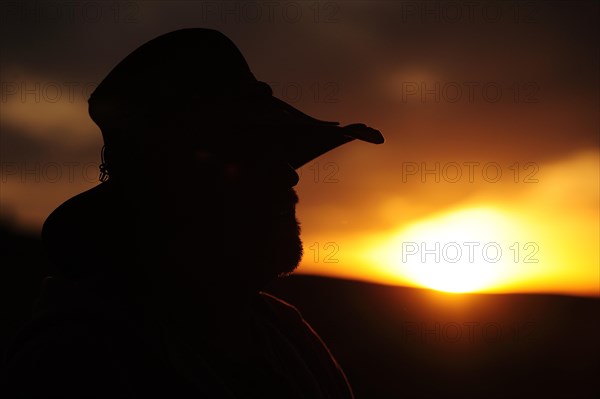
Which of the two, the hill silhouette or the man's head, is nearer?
the man's head

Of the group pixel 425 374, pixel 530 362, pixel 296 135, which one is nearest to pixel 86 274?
pixel 296 135

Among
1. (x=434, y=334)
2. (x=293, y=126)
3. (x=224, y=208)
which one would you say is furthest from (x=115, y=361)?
(x=434, y=334)

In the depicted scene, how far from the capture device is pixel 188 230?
2525 mm

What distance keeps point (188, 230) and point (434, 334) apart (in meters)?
17.9

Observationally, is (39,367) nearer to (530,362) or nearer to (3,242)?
(530,362)

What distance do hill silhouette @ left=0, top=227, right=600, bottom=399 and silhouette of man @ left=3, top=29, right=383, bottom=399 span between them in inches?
459

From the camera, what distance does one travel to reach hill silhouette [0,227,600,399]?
1588 cm

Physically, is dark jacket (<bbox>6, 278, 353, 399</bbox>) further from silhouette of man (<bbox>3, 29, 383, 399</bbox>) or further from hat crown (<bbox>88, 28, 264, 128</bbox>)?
hat crown (<bbox>88, 28, 264, 128</bbox>)

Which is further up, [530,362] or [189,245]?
[189,245]

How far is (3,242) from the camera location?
2506cm

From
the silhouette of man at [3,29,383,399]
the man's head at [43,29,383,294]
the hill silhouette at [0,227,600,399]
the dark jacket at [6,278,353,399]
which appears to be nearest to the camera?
the dark jacket at [6,278,353,399]

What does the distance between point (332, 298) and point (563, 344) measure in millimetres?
8414

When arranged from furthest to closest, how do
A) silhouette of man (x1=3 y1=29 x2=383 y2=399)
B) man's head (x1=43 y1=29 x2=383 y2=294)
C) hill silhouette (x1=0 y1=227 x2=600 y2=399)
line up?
hill silhouette (x1=0 y1=227 x2=600 y2=399)
man's head (x1=43 y1=29 x2=383 y2=294)
silhouette of man (x1=3 y1=29 x2=383 y2=399)

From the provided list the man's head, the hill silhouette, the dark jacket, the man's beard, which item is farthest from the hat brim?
the hill silhouette
